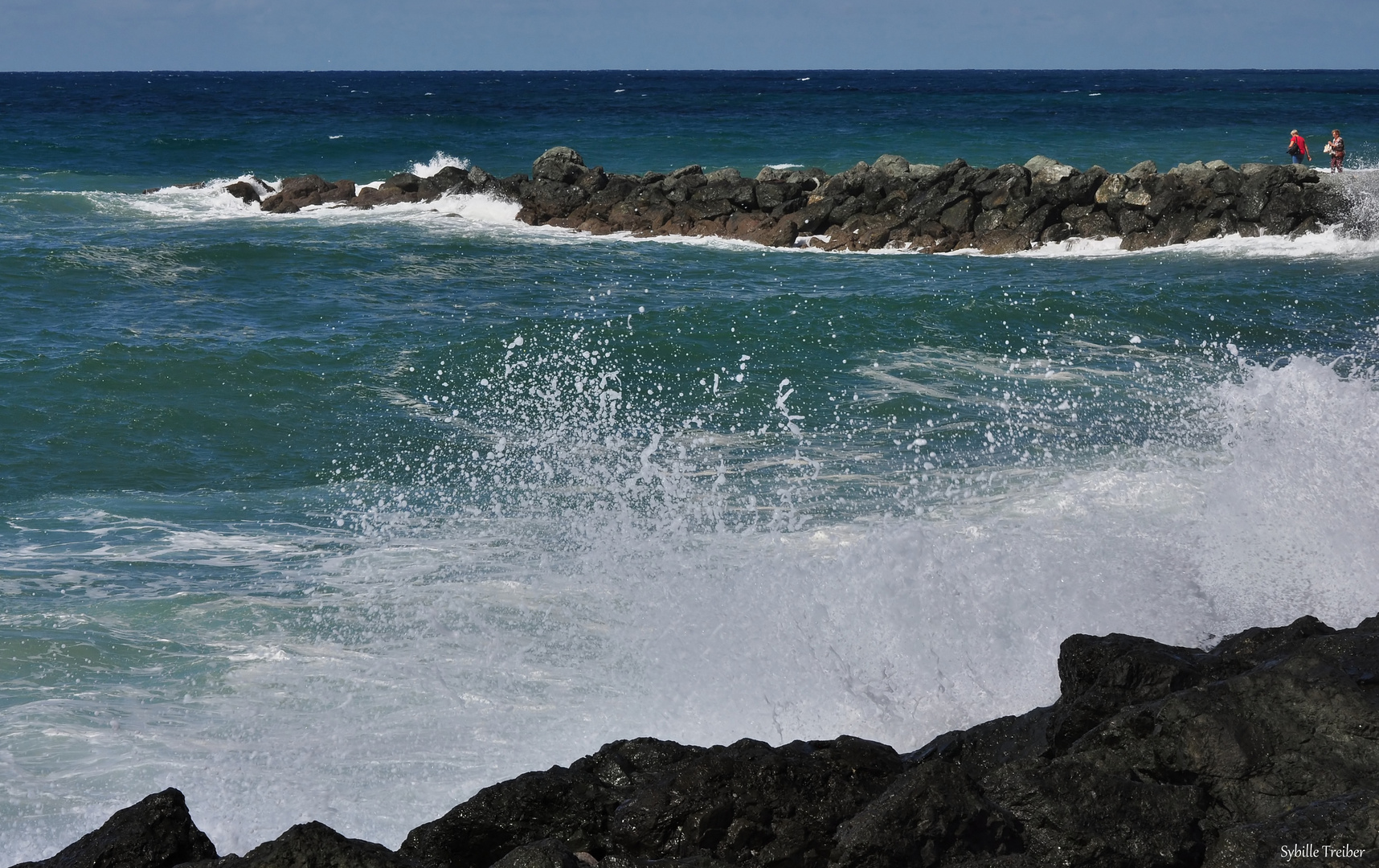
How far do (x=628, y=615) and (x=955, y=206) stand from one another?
48.7 feet

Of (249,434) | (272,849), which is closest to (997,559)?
(272,849)

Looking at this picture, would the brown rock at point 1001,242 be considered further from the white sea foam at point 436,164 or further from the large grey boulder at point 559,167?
the white sea foam at point 436,164

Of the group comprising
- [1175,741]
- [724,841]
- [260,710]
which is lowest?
[260,710]

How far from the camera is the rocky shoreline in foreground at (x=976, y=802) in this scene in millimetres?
3432

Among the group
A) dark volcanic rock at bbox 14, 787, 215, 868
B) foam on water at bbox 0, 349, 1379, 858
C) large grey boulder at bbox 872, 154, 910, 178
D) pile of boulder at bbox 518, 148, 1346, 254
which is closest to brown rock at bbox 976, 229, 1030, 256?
pile of boulder at bbox 518, 148, 1346, 254

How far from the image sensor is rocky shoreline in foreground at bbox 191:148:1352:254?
18.9 m

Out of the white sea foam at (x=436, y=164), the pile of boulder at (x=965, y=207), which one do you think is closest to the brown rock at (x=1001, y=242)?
the pile of boulder at (x=965, y=207)

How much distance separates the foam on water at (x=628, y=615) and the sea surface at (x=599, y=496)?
2 centimetres

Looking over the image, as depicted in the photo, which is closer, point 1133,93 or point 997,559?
point 997,559

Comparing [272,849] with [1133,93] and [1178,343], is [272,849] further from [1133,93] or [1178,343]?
[1133,93]

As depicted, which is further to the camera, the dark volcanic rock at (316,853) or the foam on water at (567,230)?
the foam on water at (567,230)

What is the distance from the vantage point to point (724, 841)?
12.5 ft

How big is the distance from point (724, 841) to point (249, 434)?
7.02 metres

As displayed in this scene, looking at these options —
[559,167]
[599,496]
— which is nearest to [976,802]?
[599,496]
